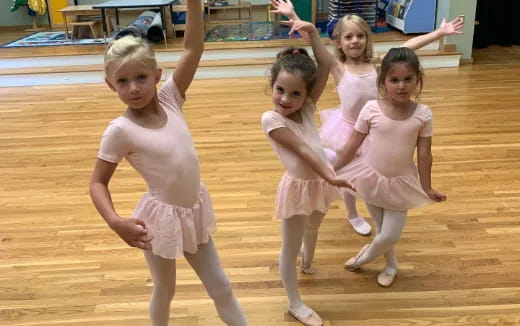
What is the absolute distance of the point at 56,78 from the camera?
18.9 ft

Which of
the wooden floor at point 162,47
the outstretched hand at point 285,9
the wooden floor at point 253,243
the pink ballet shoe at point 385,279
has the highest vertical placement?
the outstretched hand at point 285,9

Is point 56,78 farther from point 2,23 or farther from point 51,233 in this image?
point 2,23

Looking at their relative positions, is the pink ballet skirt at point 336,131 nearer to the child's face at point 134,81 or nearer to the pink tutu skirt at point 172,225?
the pink tutu skirt at point 172,225

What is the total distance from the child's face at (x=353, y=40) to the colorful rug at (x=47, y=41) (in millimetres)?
5493

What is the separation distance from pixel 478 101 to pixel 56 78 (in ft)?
15.5

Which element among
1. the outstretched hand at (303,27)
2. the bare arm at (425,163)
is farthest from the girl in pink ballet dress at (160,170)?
the bare arm at (425,163)

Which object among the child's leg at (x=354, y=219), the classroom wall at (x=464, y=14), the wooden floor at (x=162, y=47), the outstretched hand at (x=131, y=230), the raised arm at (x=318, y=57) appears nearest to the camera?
the outstretched hand at (x=131, y=230)

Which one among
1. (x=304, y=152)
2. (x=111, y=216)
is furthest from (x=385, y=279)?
(x=111, y=216)

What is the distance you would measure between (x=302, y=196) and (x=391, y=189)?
375mm

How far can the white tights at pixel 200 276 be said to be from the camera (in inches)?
55.8

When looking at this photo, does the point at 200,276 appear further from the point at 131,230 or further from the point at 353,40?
the point at 353,40

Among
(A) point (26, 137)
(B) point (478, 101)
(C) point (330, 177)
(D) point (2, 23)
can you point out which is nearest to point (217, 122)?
(A) point (26, 137)

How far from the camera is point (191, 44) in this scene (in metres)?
1.37

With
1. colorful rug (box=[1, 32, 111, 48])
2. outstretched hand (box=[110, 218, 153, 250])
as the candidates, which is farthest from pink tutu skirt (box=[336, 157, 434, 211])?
colorful rug (box=[1, 32, 111, 48])
